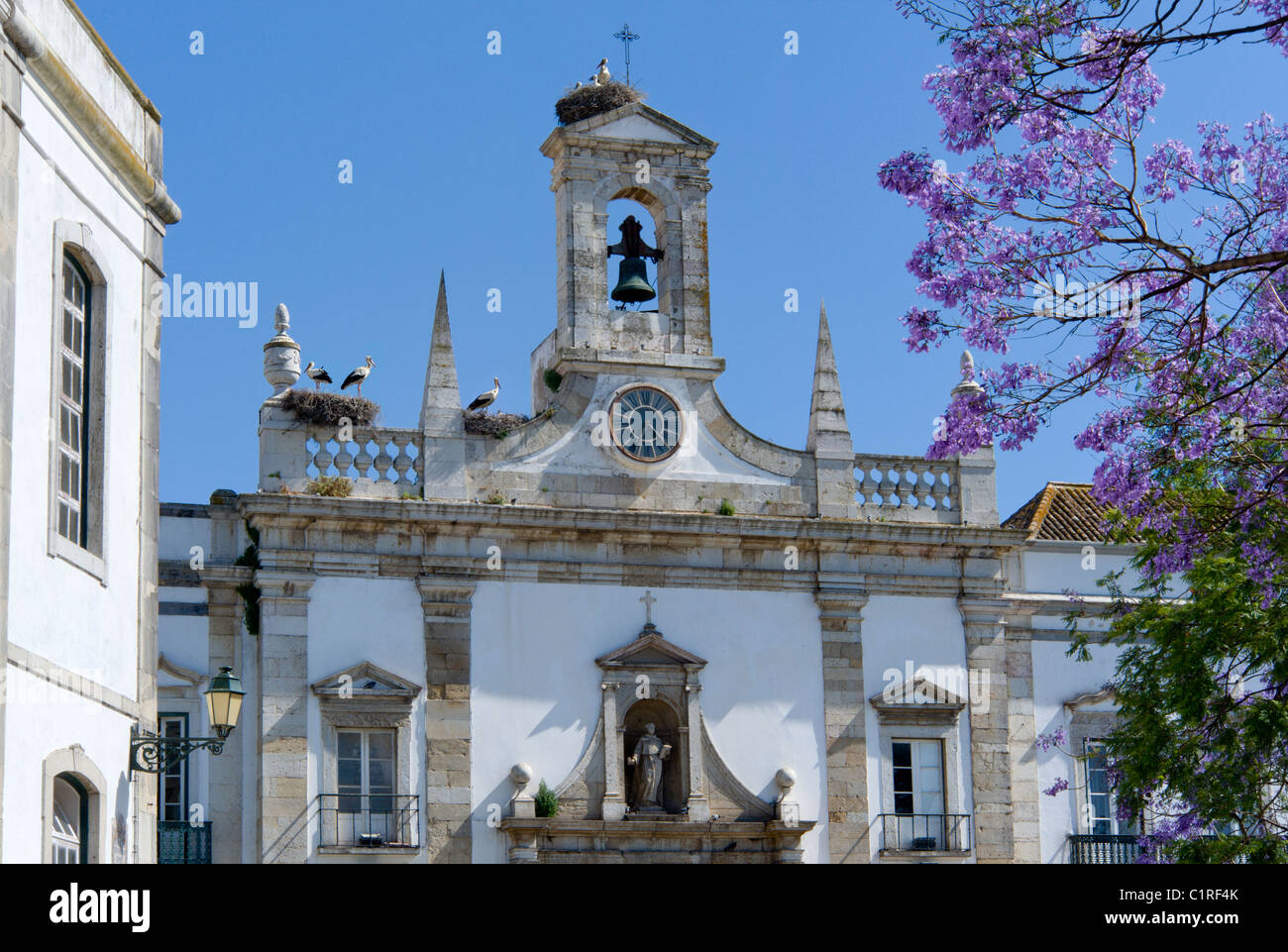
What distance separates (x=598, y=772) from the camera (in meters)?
22.5

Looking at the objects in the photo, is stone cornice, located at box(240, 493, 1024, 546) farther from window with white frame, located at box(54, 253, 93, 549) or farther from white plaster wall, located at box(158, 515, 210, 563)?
window with white frame, located at box(54, 253, 93, 549)

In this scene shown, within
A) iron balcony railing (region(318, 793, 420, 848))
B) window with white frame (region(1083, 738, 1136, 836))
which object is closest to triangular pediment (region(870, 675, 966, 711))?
window with white frame (region(1083, 738, 1136, 836))

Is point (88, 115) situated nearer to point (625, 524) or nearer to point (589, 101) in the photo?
point (625, 524)

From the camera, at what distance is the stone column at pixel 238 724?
21453 millimetres

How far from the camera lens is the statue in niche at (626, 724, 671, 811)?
22.6 metres

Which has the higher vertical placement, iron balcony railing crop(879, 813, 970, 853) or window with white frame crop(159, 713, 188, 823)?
window with white frame crop(159, 713, 188, 823)

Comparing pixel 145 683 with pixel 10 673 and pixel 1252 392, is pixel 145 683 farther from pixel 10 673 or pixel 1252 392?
pixel 1252 392

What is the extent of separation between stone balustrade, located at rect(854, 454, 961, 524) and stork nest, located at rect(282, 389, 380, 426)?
589cm

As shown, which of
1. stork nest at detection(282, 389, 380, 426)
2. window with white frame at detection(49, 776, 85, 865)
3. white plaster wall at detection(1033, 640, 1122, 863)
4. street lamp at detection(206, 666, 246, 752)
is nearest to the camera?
window with white frame at detection(49, 776, 85, 865)

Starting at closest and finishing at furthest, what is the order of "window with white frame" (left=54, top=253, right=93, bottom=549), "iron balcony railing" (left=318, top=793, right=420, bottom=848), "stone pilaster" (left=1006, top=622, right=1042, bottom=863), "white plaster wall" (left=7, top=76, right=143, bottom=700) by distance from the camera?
"white plaster wall" (left=7, top=76, right=143, bottom=700)
"window with white frame" (left=54, top=253, right=93, bottom=549)
"iron balcony railing" (left=318, top=793, right=420, bottom=848)
"stone pilaster" (left=1006, top=622, right=1042, bottom=863)

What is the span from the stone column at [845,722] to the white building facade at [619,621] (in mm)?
32

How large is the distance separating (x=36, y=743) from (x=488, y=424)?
11.6 m

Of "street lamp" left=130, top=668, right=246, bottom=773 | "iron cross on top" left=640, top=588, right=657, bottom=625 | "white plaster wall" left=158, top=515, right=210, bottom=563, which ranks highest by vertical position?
"white plaster wall" left=158, top=515, right=210, bottom=563
